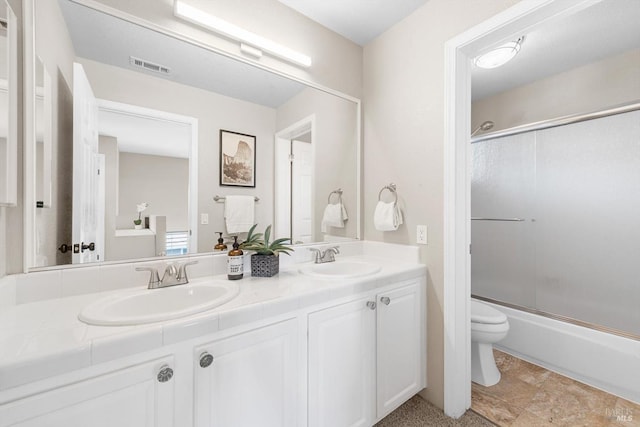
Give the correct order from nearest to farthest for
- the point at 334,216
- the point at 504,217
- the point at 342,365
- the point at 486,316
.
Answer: the point at 342,365 → the point at 486,316 → the point at 334,216 → the point at 504,217

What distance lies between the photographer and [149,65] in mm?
1216

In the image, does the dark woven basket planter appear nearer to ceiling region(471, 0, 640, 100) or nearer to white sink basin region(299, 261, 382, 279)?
white sink basin region(299, 261, 382, 279)

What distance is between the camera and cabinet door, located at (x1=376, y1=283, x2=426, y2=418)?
1.31 meters

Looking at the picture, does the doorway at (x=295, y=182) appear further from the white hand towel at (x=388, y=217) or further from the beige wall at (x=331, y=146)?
the white hand towel at (x=388, y=217)

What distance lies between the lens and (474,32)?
1.35 m

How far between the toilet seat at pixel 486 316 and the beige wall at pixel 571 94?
1784 millimetres

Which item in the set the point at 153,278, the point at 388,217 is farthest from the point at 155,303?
the point at 388,217

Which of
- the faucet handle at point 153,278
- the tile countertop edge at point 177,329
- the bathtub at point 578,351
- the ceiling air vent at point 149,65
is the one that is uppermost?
the ceiling air vent at point 149,65

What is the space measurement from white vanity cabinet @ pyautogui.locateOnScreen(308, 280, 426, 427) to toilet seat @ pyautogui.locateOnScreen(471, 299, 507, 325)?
1.56 ft

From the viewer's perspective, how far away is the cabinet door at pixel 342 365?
42.1 inches

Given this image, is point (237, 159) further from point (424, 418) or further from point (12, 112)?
point (424, 418)

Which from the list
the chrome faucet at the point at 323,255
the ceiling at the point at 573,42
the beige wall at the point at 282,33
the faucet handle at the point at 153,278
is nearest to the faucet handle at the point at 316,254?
the chrome faucet at the point at 323,255

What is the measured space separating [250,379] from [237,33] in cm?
162

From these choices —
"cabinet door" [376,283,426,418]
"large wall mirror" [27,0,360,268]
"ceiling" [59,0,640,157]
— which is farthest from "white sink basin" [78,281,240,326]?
"cabinet door" [376,283,426,418]
